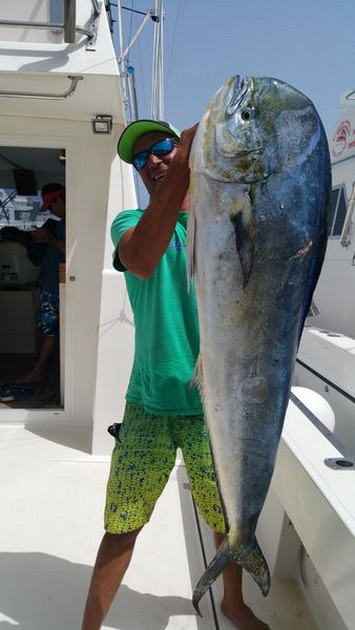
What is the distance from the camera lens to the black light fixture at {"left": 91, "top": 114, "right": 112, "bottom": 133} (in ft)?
11.6

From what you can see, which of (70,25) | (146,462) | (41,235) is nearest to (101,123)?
(70,25)

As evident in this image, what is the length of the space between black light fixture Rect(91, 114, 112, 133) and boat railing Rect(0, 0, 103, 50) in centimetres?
78

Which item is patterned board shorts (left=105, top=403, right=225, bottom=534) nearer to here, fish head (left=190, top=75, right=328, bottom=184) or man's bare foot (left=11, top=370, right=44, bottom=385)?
fish head (left=190, top=75, right=328, bottom=184)

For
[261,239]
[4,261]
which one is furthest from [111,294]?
[4,261]

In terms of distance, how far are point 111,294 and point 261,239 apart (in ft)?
8.54

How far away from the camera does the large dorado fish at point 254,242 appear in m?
1.06

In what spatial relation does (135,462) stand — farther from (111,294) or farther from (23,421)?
(23,421)

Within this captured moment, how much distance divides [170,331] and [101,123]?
94.3 inches

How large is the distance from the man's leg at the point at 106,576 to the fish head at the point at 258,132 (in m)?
1.37

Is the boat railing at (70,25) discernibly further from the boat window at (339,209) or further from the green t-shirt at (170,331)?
the boat window at (339,209)

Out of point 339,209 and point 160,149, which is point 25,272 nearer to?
point 339,209

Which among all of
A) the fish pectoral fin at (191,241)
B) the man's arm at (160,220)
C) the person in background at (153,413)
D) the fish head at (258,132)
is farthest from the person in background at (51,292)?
the fish head at (258,132)

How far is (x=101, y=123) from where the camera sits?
3559 mm

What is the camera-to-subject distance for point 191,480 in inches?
73.4
